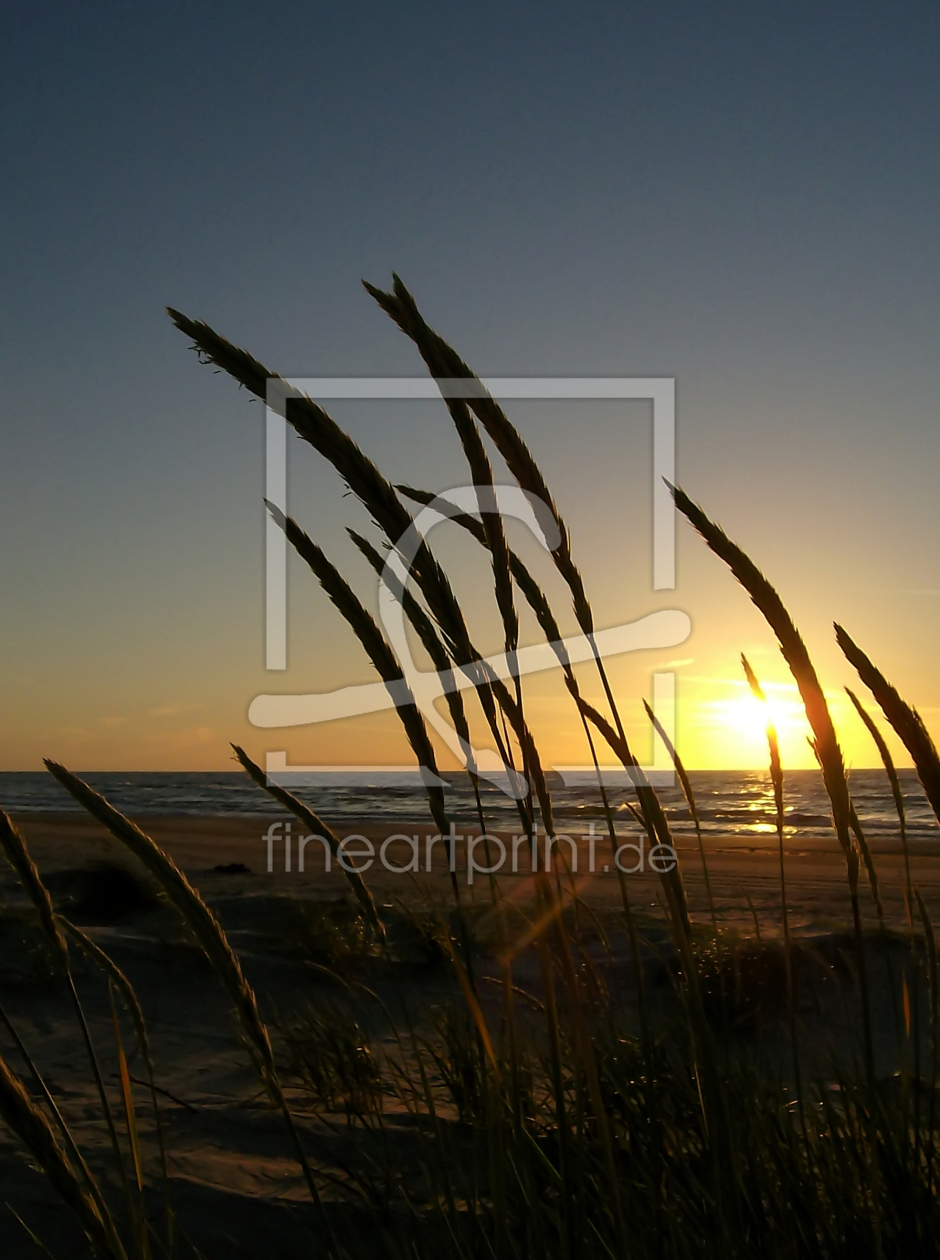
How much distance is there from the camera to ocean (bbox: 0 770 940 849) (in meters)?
27.1

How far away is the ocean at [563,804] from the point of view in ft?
88.9

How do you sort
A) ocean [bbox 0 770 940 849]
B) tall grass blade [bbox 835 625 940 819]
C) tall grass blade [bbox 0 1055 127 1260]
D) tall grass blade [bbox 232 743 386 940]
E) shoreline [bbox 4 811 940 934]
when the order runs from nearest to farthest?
tall grass blade [bbox 0 1055 127 1260] < tall grass blade [bbox 835 625 940 819] < tall grass blade [bbox 232 743 386 940] < shoreline [bbox 4 811 940 934] < ocean [bbox 0 770 940 849]

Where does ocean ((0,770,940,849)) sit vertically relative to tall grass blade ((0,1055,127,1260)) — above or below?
below

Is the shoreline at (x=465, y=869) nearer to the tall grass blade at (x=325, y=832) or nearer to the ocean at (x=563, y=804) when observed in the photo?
the ocean at (x=563, y=804)

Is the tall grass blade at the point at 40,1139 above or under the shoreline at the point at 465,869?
above

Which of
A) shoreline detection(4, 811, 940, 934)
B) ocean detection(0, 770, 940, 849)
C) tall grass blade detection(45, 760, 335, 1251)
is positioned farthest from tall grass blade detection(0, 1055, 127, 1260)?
ocean detection(0, 770, 940, 849)

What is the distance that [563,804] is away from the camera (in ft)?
108

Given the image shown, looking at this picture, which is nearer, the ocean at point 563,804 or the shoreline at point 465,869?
the shoreline at point 465,869

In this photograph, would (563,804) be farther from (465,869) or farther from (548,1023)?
(548,1023)

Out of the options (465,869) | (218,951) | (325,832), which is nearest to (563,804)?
(465,869)

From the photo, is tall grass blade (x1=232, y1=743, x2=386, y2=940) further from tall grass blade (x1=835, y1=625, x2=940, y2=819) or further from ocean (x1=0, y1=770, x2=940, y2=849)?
ocean (x1=0, y1=770, x2=940, y2=849)

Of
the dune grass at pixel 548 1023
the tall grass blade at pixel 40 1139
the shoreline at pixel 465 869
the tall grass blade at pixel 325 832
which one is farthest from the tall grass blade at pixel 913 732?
the shoreline at pixel 465 869

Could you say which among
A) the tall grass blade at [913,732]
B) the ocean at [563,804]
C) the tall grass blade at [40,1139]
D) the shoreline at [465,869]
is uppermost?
the tall grass blade at [913,732]

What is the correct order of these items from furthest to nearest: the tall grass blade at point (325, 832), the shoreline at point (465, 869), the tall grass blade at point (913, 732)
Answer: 1. the shoreline at point (465, 869)
2. the tall grass blade at point (325, 832)
3. the tall grass blade at point (913, 732)
